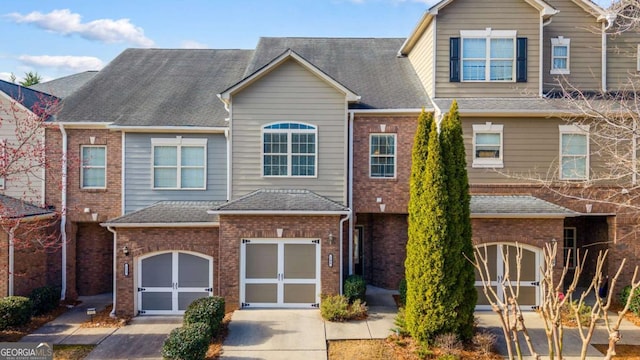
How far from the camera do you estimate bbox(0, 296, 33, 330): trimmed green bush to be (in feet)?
37.9

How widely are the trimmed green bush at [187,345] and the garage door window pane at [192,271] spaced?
12.4ft

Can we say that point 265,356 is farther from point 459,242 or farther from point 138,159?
point 138,159

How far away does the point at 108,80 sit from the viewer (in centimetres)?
1753

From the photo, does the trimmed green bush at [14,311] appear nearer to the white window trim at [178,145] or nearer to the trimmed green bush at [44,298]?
the trimmed green bush at [44,298]

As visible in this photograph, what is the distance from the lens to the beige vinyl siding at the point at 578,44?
50.3 feet

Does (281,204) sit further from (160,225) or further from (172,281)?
(172,281)

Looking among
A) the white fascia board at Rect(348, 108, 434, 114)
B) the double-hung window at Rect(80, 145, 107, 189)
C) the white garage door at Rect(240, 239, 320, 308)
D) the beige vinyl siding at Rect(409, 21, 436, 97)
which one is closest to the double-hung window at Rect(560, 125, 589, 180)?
the white fascia board at Rect(348, 108, 434, 114)

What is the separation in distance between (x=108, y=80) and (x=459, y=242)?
15298 mm

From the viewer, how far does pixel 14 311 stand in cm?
1171

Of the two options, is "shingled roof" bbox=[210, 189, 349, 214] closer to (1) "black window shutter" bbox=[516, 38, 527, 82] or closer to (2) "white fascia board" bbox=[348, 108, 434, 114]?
(2) "white fascia board" bbox=[348, 108, 434, 114]

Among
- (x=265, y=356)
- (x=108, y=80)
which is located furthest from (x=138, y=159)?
(x=265, y=356)

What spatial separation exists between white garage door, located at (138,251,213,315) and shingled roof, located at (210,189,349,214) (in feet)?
6.49

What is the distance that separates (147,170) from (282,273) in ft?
20.4

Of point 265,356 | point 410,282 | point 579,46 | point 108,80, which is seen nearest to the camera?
point 265,356
